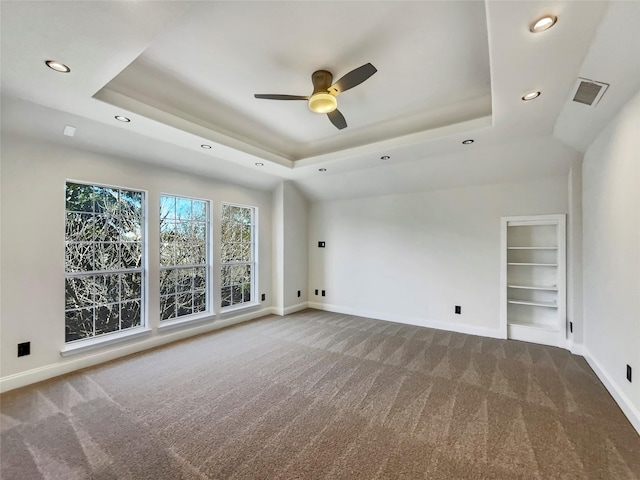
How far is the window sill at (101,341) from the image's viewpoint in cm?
313

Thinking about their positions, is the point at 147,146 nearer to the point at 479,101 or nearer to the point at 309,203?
the point at 309,203

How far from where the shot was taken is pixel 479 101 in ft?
9.78

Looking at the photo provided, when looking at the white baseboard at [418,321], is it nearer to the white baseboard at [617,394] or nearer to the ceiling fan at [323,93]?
the white baseboard at [617,394]

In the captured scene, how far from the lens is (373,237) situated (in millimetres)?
5402

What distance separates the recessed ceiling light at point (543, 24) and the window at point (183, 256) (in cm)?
437

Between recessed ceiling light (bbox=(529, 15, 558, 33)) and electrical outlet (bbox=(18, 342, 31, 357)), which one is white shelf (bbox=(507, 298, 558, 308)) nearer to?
recessed ceiling light (bbox=(529, 15, 558, 33))

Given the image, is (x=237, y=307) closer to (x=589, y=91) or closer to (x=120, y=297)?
(x=120, y=297)

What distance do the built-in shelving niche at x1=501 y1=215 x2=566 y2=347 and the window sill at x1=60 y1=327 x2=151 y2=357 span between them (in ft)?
16.9

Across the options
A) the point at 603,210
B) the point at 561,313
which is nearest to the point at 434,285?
the point at 561,313

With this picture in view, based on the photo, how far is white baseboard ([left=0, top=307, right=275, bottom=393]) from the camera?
2.79m

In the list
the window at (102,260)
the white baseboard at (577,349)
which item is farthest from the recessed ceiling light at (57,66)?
the white baseboard at (577,349)

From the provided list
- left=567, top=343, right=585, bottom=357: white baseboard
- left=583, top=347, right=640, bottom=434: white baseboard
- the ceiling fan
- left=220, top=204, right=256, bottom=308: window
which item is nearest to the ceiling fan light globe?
the ceiling fan

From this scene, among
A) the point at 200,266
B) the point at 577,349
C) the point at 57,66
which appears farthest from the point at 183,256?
the point at 577,349

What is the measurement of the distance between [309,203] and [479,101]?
3822 millimetres
